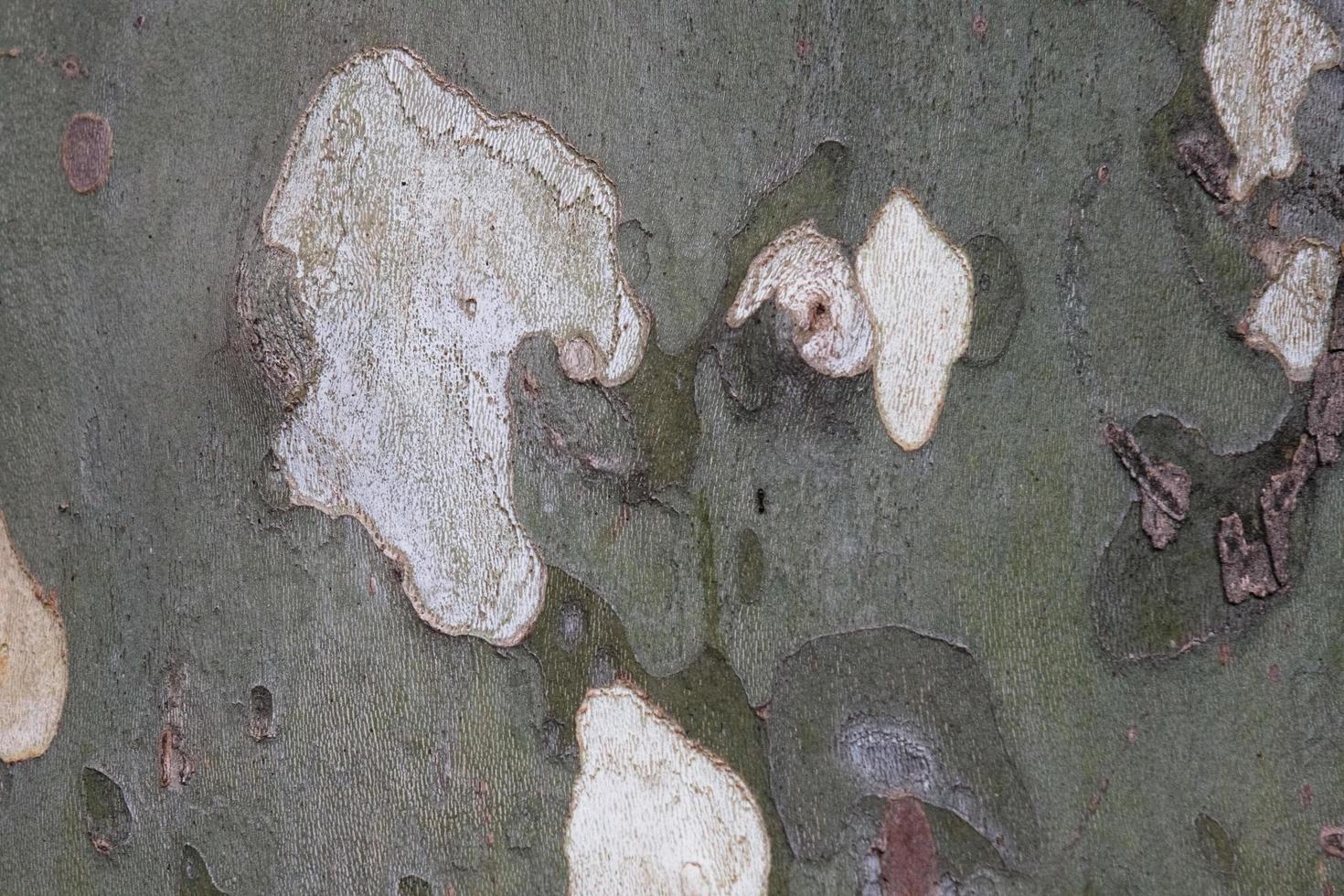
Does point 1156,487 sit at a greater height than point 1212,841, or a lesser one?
greater

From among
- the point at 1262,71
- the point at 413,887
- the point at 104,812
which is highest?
the point at 1262,71

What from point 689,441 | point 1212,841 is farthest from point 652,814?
point 1212,841

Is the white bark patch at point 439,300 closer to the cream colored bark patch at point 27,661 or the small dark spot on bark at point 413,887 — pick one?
the small dark spot on bark at point 413,887

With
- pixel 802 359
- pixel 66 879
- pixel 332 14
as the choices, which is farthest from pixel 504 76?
pixel 66 879

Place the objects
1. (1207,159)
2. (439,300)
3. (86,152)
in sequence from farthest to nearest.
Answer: (86,152), (439,300), (1207,159)

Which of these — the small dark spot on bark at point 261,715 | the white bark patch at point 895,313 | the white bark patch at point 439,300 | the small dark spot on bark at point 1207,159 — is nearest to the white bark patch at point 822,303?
the white bark patch at point 895,313

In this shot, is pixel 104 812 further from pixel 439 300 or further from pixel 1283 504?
pixel 1283 504
